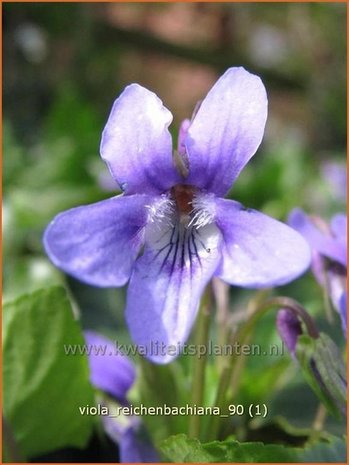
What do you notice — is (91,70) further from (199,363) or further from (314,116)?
(199,363)

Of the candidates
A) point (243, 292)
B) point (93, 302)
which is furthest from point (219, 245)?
point (243, 292)

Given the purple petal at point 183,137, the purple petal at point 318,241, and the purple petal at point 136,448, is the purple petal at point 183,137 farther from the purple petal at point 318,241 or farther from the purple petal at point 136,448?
the purple petal at point 136,448

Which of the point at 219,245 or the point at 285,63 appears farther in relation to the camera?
the point at 285,63

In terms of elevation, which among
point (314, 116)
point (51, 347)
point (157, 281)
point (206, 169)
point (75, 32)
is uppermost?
point (206, 169)

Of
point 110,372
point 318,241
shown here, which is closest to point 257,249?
point 318,241

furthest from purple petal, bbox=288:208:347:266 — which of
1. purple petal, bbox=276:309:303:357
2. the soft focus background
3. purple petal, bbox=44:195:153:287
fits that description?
the soft focus background

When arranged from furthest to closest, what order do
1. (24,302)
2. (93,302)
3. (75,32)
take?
(75,32)
(93,302)
(24,302)

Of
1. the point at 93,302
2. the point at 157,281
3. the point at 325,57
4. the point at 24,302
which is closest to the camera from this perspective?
the point at 157,281

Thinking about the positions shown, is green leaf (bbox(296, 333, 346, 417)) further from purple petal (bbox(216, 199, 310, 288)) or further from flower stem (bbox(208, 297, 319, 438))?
purple petal (bbox(216, 199, 310, 288))
